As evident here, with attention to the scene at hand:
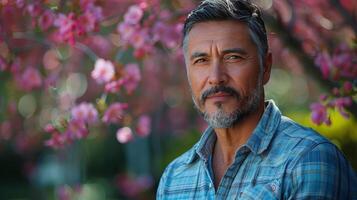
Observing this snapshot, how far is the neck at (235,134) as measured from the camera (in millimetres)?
3439

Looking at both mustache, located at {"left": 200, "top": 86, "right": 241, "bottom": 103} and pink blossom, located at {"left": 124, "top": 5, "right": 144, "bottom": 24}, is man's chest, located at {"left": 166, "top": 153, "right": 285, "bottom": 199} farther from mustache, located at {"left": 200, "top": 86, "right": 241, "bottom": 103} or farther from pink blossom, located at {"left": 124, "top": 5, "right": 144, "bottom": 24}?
pink blossom, located at {"left": 124, "top": 5, "right": 144, "bottom": 24}

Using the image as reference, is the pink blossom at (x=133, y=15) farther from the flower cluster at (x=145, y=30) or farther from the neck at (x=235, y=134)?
the neck at (x=235, y=134)

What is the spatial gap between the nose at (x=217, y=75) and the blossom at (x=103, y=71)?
1.84m

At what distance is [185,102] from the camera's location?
15938 mm

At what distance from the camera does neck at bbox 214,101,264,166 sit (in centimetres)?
344

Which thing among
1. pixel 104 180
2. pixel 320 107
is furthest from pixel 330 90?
pixel 104 180

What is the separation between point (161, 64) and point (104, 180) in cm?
652

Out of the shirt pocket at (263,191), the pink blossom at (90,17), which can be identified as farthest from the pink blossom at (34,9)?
the shirt pocket at (263,191)

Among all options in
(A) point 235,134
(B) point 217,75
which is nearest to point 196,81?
(B) point 217,75

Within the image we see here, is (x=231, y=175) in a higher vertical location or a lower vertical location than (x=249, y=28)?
lower

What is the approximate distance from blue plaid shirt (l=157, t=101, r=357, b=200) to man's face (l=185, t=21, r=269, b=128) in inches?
4.3

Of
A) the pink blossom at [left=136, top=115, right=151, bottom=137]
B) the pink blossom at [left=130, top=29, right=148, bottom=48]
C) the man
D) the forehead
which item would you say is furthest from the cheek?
the pink blossom at [left=136, top=115, right=151, bottom=137]

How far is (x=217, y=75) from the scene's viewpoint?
336cm

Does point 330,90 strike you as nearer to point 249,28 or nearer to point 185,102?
point 249,28
